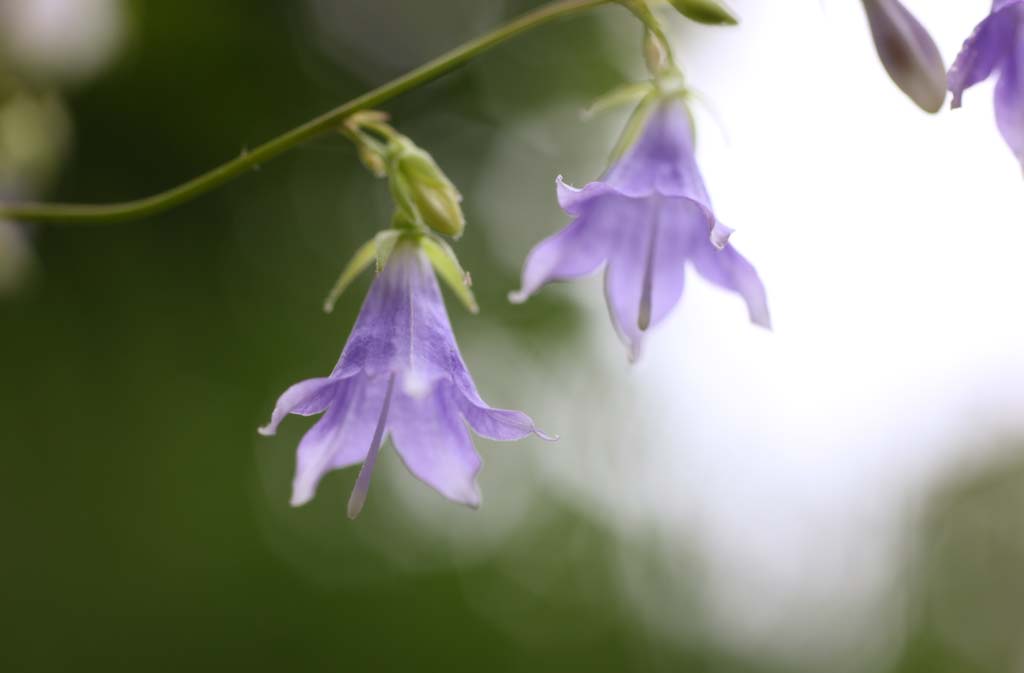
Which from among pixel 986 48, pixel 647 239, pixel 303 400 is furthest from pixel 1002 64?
pixel 303 400

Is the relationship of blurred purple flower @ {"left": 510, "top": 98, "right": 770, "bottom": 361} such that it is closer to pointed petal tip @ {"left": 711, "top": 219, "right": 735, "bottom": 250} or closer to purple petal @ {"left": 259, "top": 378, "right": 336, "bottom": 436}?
pointed petal tip @ {"left": 711, "top": 219, "right": 735, "bottom": 250}

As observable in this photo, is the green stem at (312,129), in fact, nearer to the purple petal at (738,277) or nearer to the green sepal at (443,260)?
the green sepal at (443,260)

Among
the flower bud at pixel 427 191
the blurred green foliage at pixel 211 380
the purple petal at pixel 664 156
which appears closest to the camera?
the flower bud at pixel 427 191

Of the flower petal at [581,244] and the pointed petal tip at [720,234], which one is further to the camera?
the flower petal at [581,244]

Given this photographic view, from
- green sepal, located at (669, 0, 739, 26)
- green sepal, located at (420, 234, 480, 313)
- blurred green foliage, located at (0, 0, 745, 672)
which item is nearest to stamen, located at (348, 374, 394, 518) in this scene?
green sepal, located at (420, 234, 480, 313)

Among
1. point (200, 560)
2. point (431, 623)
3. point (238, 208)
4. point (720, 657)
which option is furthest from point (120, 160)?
point (720, 657)

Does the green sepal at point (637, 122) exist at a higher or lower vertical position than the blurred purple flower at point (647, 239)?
higher

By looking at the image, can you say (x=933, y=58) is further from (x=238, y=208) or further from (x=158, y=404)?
(x=238, y=208)

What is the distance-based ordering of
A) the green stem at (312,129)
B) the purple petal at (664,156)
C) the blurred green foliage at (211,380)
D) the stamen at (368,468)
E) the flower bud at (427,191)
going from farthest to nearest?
the blurred green foliage at (211,380), the purple petal at (664,156), the flower bud at (427,191), the green stem at (312,129), the stamen at (368,468)

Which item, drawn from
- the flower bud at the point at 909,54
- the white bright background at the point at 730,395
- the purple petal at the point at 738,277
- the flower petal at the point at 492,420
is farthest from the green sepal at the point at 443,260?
the white bright background at the point at 730,395
